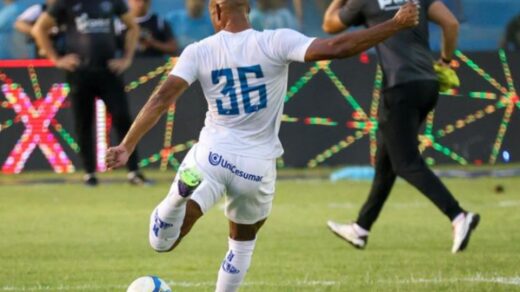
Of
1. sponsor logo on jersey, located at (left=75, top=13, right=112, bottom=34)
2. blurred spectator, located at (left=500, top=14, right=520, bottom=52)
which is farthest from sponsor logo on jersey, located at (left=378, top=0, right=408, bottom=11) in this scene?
blurred spectator, located at (left=500, top=14, right=520, bottom=52)

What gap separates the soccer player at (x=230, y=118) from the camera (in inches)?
311

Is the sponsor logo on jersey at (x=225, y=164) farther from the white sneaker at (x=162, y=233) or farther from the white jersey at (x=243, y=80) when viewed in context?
the white sneaker at (x=162, y=233)

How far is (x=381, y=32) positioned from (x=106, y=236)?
18.0ft

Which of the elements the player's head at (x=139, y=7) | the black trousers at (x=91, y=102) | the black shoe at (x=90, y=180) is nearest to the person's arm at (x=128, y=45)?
the black trousers at (x=91, y=102)

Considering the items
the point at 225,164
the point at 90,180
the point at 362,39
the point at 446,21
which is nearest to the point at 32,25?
the point at 90,180

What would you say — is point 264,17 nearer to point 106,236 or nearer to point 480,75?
point 480,75

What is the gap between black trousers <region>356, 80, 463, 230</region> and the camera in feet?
36.1

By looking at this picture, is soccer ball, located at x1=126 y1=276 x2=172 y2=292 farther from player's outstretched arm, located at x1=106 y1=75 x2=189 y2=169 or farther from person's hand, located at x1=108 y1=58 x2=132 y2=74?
person's hand, located at x1=108 y1=58 x2=132 y2=74

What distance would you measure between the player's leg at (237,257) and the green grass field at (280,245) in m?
1.04

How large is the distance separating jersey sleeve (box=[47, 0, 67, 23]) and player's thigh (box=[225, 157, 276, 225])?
9.18 meters

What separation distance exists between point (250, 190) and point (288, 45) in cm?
83

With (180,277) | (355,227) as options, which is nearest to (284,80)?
(180,277)

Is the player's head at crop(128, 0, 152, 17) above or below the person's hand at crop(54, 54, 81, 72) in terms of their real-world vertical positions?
below

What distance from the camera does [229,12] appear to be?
809 centimetres
